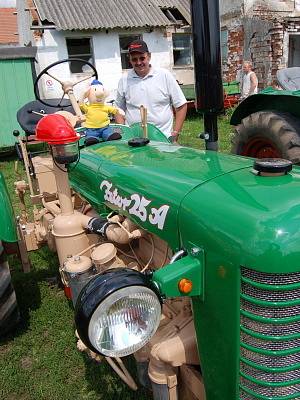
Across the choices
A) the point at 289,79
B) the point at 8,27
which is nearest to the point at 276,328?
the point at 289,79

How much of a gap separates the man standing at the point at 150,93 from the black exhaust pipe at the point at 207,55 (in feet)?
4.74

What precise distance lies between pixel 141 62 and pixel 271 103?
4.15 ft

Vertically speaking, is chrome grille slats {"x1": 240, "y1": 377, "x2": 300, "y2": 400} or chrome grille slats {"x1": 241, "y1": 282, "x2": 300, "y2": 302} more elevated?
chrome grille slats {"x1": 241, "y1": 282, "x2": 300, "y2": 302}

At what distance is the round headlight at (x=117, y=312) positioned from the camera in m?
1.18

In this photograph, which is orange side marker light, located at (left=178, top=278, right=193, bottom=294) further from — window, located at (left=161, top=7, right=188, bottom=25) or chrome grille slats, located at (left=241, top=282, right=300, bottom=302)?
window, located at (left=161, top=7, right=188, bottom=25)

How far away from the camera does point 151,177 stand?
1719 millimetres

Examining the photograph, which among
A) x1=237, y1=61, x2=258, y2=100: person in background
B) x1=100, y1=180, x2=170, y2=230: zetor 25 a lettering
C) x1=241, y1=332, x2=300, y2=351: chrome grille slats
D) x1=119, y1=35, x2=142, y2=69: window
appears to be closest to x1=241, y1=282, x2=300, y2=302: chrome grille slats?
x1=241, y1=332, x2=300, y2=351: chrome grille slats

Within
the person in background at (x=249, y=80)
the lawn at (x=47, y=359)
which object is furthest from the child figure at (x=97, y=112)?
the person in background at (x=249, y=80)

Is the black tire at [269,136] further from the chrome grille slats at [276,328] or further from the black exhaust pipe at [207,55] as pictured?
the chrome grille slats at [276,328]

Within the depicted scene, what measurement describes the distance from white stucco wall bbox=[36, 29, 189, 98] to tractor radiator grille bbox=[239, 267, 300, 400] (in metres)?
11.5

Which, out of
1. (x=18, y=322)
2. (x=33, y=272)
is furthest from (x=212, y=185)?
(x=33, y=272)

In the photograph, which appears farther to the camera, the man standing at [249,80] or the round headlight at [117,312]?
the man standing at [249,80]

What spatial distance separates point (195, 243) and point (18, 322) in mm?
1758

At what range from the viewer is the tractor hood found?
59.6 inches
